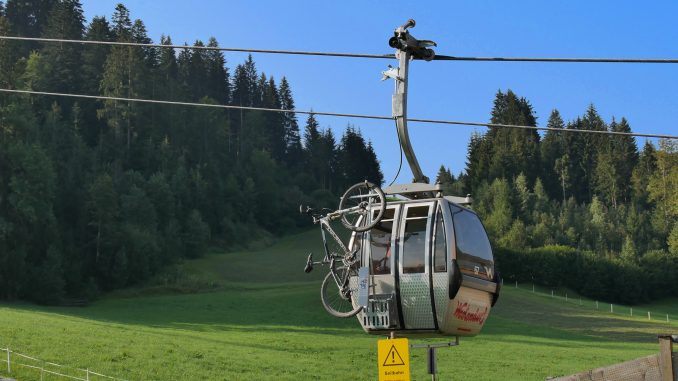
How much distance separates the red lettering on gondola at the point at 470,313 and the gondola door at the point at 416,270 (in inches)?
19.2

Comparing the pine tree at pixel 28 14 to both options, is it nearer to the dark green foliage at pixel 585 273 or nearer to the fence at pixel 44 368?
the dark green foliage at pixel 585 273

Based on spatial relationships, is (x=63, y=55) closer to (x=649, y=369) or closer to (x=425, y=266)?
(x=425, y=266)

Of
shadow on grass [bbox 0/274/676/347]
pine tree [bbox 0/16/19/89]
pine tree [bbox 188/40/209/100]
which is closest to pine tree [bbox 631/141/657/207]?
shadow on grass [bbox 0/274/676/347]

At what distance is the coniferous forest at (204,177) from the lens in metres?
87.2

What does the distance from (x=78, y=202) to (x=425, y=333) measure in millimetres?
87296

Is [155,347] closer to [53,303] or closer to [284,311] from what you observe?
[284,311]

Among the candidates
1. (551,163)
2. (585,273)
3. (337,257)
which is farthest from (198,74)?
(337,257)

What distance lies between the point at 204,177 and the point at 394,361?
5137 inches

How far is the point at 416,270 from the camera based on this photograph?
13.3m

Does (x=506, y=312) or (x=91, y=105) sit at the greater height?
(x=91, y=105)

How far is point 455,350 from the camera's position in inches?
1750

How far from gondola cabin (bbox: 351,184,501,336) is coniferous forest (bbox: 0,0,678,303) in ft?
227

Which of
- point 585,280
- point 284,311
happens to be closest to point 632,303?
point 585,280

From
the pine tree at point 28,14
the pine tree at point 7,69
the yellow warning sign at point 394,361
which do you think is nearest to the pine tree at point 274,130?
the pine tree at point 28,14
